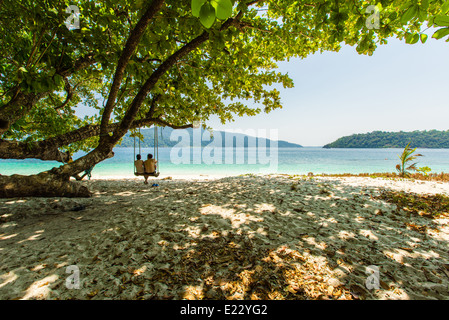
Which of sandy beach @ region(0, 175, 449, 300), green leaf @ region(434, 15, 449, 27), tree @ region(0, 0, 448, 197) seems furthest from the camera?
tree @ region(0, 0, 448, 197)

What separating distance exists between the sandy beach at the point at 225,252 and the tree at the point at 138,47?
1857mm

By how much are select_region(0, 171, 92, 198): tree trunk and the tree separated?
19 mm

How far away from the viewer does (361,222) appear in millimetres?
3764

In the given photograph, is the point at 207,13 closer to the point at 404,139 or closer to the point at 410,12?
the point at 410,12

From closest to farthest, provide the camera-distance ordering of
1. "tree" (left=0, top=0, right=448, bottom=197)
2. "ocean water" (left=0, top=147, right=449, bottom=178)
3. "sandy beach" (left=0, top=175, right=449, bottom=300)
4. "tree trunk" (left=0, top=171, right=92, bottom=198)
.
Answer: "sandy beach" (left=0, top=175, right=449, bottom=300) → "tree" (left=0, top=0, right=448, bottom=197) → "tree trunk" (left=0, top=171, right=92, bottom=198) → "ocean water" (left=0, top=147, right=449, bottom=178)

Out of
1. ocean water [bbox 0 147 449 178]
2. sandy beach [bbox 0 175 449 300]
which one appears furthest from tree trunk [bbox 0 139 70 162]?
ocean water [bbox 0 147 449 178]

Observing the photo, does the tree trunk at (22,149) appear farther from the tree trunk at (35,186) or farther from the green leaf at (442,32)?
the green leaf at (442,32)

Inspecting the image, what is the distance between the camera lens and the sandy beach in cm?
209

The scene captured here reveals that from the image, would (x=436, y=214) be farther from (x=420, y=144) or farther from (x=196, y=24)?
(x=420, y=144)

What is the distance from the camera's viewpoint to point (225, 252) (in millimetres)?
2777

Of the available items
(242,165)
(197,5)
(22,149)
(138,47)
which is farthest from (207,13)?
(242,165)

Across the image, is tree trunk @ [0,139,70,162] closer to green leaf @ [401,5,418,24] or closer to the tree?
the tree
